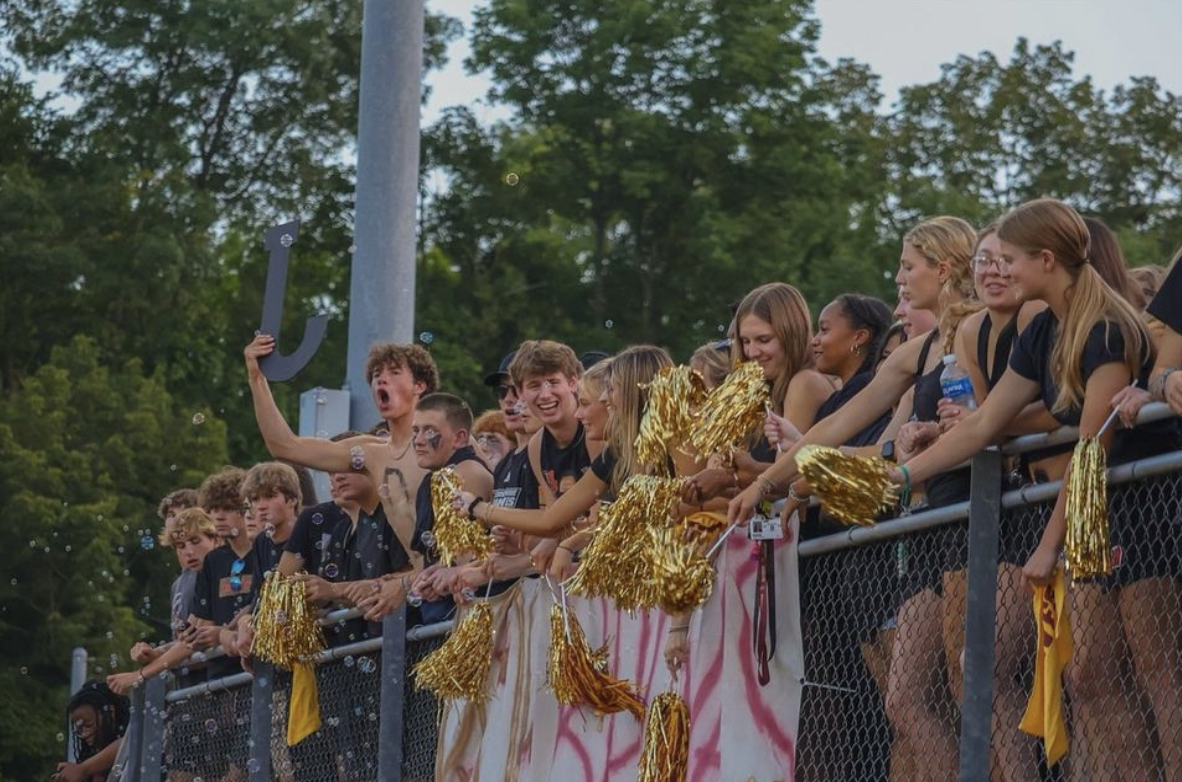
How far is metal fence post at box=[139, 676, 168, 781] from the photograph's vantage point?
11.9 meters

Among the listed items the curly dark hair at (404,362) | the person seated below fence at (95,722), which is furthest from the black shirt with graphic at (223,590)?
the person seated below fence at (95,722)

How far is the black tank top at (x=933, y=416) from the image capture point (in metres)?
6.23

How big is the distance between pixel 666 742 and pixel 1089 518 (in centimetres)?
204

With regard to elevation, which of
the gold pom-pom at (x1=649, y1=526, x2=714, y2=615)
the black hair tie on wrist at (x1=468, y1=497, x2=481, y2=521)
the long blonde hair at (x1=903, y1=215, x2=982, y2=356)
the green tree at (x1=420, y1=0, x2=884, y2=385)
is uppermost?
the green tree at (x1=420, y1=0, x2=884, y2=385)

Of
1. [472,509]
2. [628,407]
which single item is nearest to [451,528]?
[472,509]

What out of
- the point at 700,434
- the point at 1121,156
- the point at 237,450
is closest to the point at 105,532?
the point at 237,450

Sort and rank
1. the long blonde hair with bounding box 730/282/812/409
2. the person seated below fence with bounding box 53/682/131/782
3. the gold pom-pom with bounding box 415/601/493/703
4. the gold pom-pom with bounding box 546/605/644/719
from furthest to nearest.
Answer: the person seated below fence with bounding box 53/682/131/782
the gold pom-pom with bounding box 415/601/493/703
the gold pom-pom with bounding box 546/605/644/719
the long blonde hair with bounding box 730/282/812/409

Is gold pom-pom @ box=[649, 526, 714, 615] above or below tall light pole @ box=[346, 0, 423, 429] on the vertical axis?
below

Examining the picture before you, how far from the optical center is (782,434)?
6934 mm

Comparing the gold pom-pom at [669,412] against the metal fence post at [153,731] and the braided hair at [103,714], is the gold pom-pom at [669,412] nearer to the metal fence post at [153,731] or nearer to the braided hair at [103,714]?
the metal fence post at [153,731]

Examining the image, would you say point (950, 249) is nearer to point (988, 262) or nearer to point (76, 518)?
point (988, 262)

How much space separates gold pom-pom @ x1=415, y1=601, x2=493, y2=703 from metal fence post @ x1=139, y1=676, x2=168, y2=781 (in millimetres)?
3852

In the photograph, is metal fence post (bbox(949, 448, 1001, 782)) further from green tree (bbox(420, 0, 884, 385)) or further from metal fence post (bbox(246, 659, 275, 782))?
green tree (bbox(420, 0, 884, 385))

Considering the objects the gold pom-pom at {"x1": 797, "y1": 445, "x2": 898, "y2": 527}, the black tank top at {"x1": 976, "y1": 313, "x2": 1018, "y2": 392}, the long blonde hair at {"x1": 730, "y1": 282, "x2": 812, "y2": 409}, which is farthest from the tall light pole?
the gold pom-pom at {"x1": 797, "y1": 445, "x2": 898, "y2": 527}
